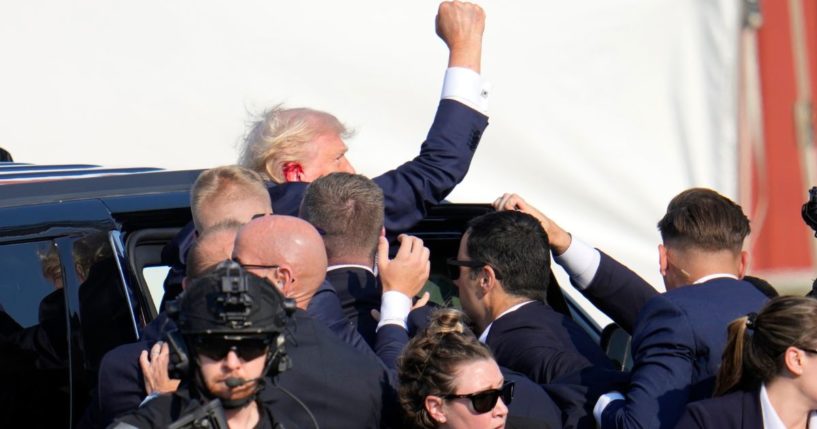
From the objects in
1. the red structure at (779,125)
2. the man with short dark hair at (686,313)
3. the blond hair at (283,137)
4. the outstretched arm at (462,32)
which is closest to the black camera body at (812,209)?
the man with short dark hair at (686,313)

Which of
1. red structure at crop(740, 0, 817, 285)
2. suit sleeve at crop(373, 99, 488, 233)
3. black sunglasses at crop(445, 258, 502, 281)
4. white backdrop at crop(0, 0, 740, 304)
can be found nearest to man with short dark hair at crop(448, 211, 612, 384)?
black sunglasses at crop(445, 258, 502, 281)

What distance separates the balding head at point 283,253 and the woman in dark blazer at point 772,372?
37.6 inches

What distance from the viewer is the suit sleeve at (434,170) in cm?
467

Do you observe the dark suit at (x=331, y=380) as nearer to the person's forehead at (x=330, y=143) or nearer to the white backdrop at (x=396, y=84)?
the person's forehead at (x=330, y=143)

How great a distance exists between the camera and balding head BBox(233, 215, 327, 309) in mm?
3932

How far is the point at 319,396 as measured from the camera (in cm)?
375

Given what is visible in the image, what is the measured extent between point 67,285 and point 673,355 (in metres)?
1.52

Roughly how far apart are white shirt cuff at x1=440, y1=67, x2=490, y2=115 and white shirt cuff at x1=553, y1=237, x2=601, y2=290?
0.50 metres

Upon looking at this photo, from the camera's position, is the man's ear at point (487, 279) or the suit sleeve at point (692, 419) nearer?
the suit sleeve at point (692, 419)

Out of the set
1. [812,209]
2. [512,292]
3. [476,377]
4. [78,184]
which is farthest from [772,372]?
[78,184]

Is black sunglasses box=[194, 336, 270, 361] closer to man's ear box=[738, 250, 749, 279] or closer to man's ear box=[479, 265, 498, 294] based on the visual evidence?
man's ear box=[479, 265, 498, 294]

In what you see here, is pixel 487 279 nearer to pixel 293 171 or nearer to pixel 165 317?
pixel 293 171

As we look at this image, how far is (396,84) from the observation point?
20.7 feet

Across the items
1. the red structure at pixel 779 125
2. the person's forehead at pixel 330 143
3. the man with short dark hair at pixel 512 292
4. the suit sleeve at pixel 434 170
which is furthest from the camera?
the red structure at pixel 779 125
